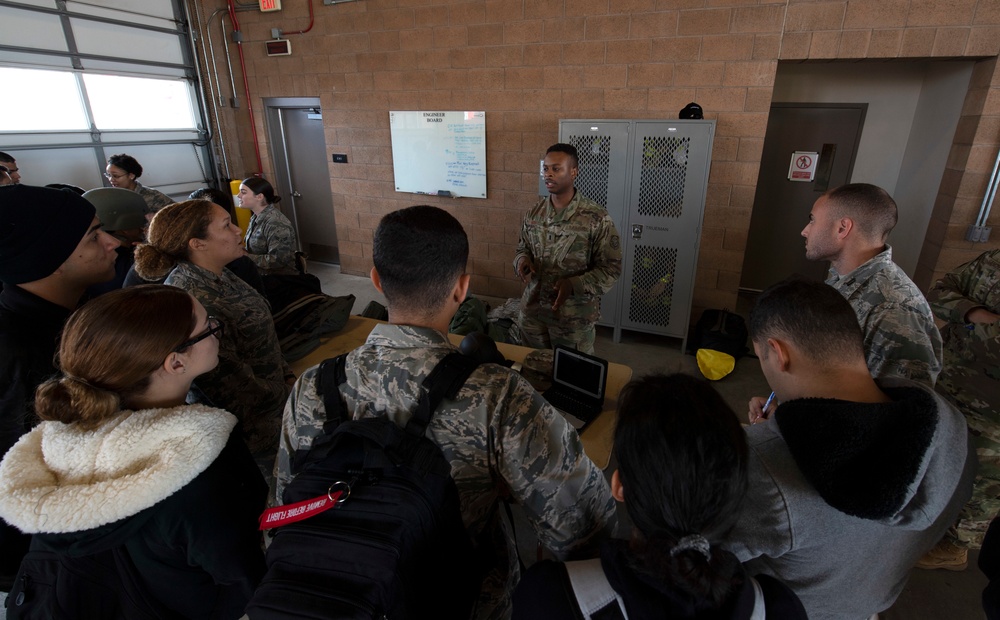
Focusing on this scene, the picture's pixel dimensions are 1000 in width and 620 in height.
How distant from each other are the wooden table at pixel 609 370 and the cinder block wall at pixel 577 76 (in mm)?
2451

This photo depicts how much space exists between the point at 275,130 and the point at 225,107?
0.57 meters

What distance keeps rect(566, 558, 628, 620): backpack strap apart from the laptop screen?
96 cm

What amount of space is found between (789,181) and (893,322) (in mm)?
3678

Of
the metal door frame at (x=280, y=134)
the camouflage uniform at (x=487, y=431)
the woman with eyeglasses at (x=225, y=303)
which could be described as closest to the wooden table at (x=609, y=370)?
the camouflage uniform at (x=487, y=431)

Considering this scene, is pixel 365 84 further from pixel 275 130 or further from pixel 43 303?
pixel 43 303

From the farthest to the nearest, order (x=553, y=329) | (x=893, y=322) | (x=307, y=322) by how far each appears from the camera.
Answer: (x=553, y=329), (x=307, y=322), (x=893, y=322)

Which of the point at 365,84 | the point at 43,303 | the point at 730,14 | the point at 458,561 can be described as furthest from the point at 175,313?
the point at 365,84

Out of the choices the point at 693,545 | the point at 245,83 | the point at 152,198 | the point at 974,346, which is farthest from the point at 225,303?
the point at 245,83

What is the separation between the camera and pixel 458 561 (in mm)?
871

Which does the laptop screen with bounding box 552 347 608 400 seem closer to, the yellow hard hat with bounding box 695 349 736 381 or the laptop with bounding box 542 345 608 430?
the laptop with bounding box 542 345 608 430

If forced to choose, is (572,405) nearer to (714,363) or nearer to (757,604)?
(757,604)

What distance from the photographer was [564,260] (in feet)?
8.99

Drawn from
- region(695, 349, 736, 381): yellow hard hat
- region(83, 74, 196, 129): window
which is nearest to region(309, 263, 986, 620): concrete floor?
region(695, 349, 736, 381): yellow hard hat

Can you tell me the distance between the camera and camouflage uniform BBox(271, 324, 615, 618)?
34.4 inches
